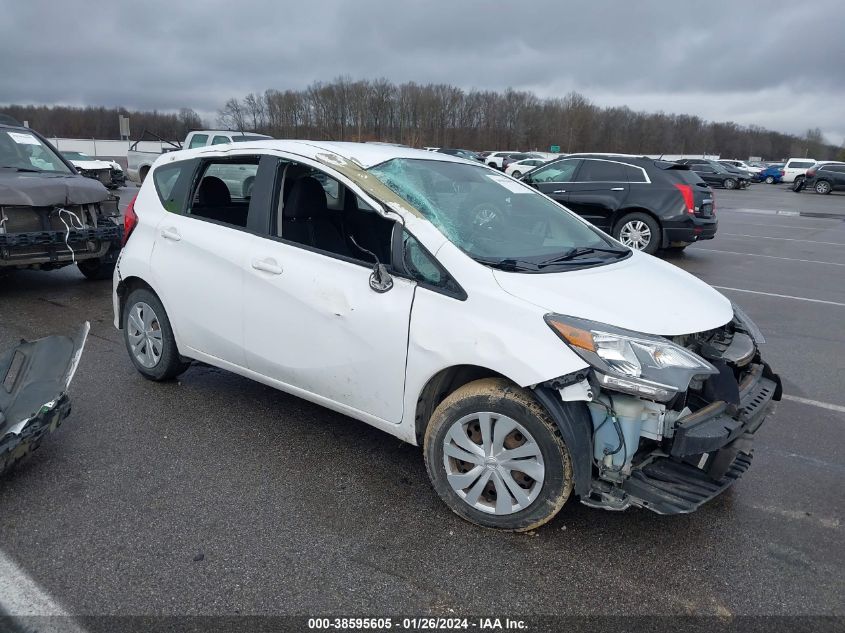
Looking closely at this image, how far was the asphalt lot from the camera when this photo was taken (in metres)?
2.59

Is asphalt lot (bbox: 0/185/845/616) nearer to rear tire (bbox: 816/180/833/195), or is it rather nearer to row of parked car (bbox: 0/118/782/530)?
row of parked car (bbox: 0/118/782/530)

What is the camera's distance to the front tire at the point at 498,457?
2787 millimetres

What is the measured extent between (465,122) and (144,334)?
9608 centimetres

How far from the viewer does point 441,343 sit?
2.96 meters

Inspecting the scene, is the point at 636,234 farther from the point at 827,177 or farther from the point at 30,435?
the point at 827,177

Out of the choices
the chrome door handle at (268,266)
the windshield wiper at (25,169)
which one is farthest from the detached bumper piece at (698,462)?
the windshield wiper at (25,169)

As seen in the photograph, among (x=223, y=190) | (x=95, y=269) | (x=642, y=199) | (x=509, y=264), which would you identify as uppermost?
(x=223, y=190)

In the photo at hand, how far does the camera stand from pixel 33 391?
11.8ft

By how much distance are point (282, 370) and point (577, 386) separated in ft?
5.75

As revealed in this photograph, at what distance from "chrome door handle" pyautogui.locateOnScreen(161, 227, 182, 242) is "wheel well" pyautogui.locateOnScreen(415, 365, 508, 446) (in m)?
2.09

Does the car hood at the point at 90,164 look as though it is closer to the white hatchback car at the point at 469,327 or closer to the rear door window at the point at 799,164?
Answer: the white hatchback car at the point at 469,327

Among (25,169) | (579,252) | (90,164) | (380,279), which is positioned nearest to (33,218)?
(25,169)

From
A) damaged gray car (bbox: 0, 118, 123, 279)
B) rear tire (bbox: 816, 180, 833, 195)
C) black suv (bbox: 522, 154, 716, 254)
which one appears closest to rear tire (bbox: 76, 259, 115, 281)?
damaged gray car (bbox: 0, 118, 123, 279)

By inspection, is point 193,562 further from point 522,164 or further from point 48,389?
point 522,164
